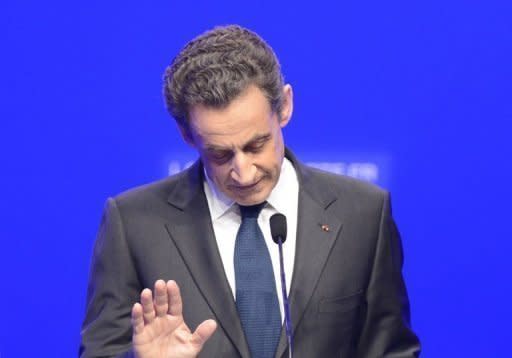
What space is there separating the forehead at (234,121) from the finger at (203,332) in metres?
0.33

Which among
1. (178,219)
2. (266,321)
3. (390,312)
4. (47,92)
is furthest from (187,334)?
(47,92)

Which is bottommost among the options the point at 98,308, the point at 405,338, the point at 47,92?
the point at 405,338

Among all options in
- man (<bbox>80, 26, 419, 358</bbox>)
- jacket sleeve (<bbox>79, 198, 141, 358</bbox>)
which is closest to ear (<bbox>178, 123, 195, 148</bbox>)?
man (<bbox>80, 26, 419, 358</bbox>)

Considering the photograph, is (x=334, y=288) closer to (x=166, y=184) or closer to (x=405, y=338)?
(x=405, y=338)

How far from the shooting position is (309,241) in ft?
5.81

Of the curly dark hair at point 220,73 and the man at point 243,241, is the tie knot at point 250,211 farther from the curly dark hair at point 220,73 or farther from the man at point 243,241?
the curly dark hair at point 220,73

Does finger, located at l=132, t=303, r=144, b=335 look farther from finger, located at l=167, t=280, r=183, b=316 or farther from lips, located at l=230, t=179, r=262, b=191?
lips, located at l=230, t=179, r=262, b=191

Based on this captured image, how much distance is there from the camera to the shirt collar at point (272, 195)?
1808mm

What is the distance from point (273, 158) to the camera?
1.69m

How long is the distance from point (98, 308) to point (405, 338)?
0.59m

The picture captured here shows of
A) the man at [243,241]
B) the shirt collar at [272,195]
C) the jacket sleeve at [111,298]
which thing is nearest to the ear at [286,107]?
the man at [243,241]

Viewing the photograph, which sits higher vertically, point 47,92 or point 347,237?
point 47,92

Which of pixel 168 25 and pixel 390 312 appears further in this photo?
pixel 168 25

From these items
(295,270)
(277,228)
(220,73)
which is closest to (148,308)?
→ (277,228)
